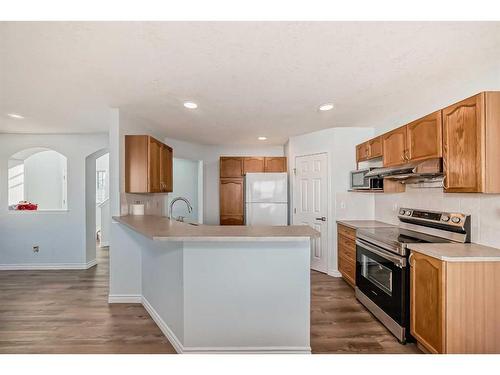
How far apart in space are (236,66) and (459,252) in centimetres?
A: 210

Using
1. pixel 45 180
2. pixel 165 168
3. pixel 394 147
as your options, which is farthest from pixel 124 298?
pixel 45 180

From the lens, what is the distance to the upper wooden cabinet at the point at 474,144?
71.9 inches

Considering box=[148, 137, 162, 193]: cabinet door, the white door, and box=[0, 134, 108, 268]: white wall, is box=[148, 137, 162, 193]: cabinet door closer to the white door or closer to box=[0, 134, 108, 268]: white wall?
box=[0, 134, 108, 268]: white wall

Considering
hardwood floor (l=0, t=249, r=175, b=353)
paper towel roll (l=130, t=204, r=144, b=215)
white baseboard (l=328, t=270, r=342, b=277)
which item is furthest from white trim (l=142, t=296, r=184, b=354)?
white baseboard (l=328, t=270, r=342, b=277)

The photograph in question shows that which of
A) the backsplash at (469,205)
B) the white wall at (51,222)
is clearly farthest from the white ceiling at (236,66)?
the white wall at (51,222)

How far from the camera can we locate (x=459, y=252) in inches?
76.4

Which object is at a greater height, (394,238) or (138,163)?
(138,163)

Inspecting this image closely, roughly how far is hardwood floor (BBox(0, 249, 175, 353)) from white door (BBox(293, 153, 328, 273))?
263 centimetres

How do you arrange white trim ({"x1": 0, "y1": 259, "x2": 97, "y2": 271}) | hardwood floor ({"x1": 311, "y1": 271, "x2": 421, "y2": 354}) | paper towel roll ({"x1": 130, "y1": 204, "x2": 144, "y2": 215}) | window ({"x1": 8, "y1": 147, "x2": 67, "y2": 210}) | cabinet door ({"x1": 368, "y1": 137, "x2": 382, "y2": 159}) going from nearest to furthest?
hardwood floor ({"x1": 311, "y1": 271, "x2": 421, "y2": 354}) < cabinet door ({"x1": 368, "y1": 137, "x2": 382, "y2": 159}) < paper towel roll ({"x1": 130, "y1": 204, "x2": 144, "y2": 215}) < white trim ({"x1": 0, "y1": 259, "x2": 97, "y2": 271}) < window ({"x1": 8, "y1": 147, "x2": 67, "y2": 210})

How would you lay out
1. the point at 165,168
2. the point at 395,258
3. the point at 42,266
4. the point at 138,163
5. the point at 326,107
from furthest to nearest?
1. the point at 42,266
2. the point at 165,168
3. the point at 138,163
4. the point at 326,107
5. the point at 395,258

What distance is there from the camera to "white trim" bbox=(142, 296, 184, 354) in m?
2.14

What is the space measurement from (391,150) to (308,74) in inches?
57.3

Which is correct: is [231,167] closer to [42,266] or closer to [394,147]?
[394,147]

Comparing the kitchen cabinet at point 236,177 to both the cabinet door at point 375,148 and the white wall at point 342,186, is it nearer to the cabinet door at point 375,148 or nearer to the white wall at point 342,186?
the white wall at point 342,186
